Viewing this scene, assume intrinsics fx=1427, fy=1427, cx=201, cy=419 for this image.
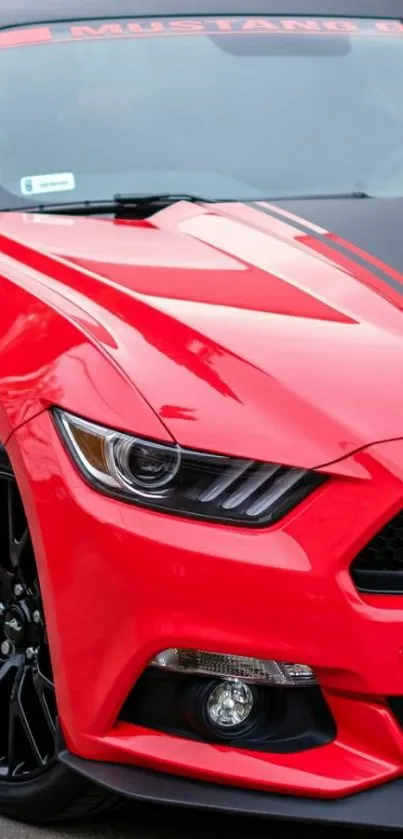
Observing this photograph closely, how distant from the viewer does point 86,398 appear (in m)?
2.55

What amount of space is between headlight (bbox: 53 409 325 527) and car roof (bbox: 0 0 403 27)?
77.0 inches

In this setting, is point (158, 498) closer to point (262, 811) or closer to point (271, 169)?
point (262, 811)

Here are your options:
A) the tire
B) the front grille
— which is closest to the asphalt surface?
the tire

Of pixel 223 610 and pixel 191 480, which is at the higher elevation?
pixel 191 480

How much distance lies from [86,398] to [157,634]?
440mm

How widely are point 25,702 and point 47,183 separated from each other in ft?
4.59

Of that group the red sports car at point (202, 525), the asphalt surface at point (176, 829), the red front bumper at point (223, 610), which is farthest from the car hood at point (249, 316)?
the asphalt surface at point (176, 829)

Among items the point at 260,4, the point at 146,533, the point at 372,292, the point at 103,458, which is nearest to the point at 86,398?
the point at 103,458

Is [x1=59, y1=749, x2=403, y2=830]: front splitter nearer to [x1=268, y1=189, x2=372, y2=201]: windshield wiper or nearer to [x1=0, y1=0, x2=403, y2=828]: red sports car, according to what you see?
[x1=0, y1=0, x2=403, y2=828]: red sports car

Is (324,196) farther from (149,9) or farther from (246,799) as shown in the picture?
(246,799)

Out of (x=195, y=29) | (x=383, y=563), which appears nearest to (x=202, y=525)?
(x=383, y=563)

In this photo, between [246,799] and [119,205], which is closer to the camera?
[246,799]

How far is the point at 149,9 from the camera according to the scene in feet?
13.6

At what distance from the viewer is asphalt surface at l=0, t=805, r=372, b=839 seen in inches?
113
